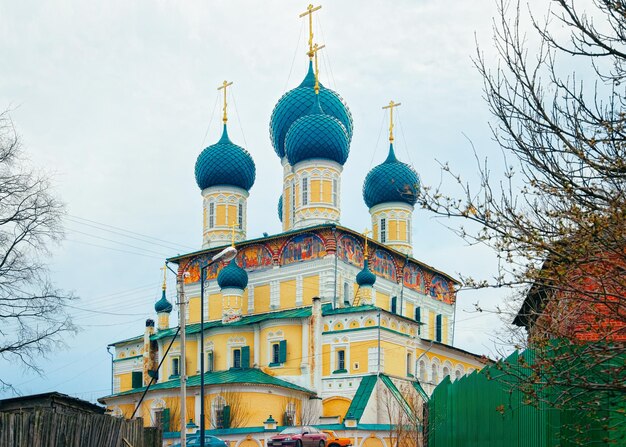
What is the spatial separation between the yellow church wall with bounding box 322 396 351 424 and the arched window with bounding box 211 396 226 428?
174 inches

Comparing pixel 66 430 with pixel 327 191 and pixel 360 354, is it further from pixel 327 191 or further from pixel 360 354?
pixel 327 191

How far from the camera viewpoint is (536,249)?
686cm

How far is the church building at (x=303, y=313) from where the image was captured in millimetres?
32594

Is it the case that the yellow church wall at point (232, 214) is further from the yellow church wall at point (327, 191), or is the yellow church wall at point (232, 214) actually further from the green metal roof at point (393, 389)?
the green metal roof at point (393, 389)

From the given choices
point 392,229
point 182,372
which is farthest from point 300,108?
point 182,372

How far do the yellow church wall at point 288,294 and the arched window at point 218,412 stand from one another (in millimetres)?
6369

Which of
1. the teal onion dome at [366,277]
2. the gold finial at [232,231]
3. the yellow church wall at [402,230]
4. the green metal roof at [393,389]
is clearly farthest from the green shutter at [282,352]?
the yellow church wall at [402,230]

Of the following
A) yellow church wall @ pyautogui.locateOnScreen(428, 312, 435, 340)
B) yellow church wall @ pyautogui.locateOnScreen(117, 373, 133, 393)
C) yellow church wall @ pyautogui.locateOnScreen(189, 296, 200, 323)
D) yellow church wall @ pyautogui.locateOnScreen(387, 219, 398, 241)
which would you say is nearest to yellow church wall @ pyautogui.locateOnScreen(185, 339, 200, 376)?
yellow church wall @ pyautogui.locateOnScreen(189, 296, 200, 323)

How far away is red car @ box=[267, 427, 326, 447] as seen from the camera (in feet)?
83.4

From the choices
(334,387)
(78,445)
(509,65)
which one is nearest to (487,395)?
(509,65)

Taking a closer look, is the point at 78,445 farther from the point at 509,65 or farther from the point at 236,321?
the point at 236,321

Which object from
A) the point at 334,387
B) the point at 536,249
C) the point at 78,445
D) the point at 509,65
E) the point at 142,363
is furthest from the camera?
the point at 142,363

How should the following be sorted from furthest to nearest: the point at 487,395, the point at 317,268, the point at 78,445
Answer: the point at 317,268
the point at 78,445
the point at 487,395

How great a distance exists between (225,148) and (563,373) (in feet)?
121
